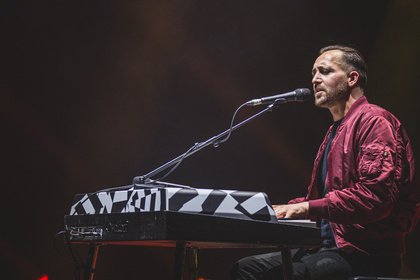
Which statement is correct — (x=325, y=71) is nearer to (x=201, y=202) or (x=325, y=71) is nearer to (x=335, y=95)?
(x=335, y=95)

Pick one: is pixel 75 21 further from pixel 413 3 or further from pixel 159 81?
pixel 413 3

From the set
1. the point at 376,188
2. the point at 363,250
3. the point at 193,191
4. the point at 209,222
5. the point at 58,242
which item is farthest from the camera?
the point at 58,242

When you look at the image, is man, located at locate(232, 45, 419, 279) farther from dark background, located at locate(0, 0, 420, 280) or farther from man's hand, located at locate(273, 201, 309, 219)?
dark background, located at locate(0, 0, 420, 280)

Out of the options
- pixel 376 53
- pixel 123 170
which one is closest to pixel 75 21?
pixel 123 170

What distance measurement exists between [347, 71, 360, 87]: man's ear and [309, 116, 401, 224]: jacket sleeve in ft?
1.91

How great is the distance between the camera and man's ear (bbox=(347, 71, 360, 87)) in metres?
2.66

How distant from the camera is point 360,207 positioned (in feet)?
6.54

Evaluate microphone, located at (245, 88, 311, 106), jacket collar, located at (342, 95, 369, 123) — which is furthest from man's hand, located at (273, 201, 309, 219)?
jacket collar, located at (342, 95, 369, 123)

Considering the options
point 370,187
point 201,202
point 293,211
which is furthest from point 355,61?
point 201,202

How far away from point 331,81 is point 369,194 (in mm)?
819

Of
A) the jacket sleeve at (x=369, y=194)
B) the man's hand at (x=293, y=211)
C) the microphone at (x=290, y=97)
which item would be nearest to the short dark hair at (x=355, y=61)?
the microphone at (x=290, y=97)

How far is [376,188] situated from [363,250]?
0.32 m

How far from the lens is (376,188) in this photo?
202 cm

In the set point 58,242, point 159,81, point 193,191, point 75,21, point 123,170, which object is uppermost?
point 75,21
